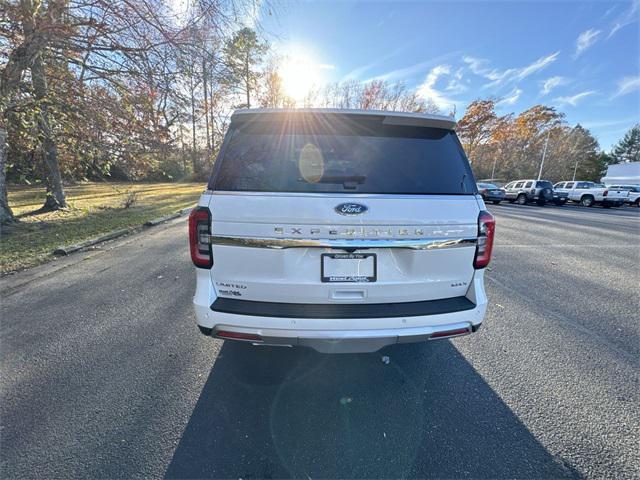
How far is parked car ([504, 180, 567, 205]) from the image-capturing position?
69.6 feet

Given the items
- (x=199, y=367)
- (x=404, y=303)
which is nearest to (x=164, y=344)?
(x=199, y=367)

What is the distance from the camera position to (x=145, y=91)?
665 centimetres

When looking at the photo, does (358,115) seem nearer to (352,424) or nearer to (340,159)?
(340,159)

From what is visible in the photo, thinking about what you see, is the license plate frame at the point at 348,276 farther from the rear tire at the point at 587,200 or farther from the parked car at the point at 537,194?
the rear tire at the point at 587,200

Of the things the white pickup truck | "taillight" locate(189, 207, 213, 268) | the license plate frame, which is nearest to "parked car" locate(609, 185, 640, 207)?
the white pickup truck

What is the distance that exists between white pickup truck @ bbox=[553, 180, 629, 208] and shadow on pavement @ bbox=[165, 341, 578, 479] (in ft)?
87.7

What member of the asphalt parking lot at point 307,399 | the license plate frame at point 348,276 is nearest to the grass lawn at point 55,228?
the asphalt parking lot at point 307,399

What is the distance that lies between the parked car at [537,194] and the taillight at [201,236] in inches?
1012

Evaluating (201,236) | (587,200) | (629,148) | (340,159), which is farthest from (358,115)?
(629,148)

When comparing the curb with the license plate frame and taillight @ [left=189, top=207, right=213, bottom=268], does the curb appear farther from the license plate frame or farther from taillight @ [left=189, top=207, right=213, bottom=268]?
the license plate frame

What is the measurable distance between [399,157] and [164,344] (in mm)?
2871

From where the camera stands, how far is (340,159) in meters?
2.21

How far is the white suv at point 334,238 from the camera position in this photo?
1.98m

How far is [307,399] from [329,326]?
2.37ft
